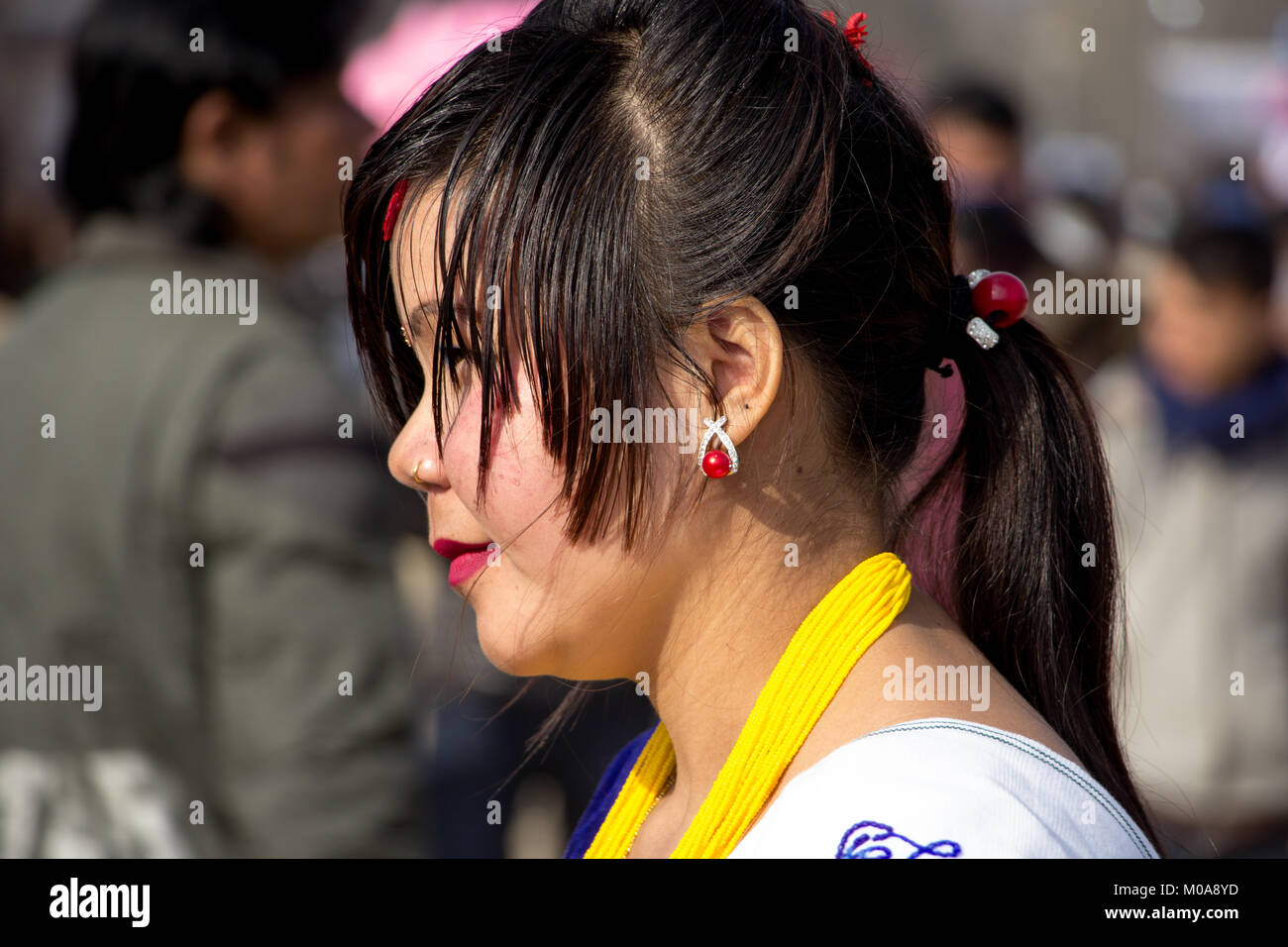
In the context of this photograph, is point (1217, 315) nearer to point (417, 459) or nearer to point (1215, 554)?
point (1215, 554)

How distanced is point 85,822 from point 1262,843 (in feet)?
10.5

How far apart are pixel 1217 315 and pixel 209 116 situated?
307 centimetres

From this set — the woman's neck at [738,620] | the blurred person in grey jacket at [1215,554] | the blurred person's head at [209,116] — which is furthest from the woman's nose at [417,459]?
the blurred person in grey jacket at [1215,554]

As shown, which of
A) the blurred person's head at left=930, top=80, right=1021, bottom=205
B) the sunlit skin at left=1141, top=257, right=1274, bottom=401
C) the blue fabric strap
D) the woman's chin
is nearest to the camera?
the woman's chin

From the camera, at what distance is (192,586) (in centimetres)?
251

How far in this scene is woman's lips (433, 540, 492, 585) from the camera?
1552mm

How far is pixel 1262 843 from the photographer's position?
3824mm

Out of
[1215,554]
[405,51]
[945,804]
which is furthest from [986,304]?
[405,51]

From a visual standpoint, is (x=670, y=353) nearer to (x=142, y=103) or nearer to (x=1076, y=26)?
(x=142, y=103)

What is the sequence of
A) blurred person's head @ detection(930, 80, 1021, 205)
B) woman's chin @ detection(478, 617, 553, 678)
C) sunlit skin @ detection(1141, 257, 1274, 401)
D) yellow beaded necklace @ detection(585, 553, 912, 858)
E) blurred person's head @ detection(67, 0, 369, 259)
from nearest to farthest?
yellow beaded necklace @ detection(585, 553, 912, 858) < woman's chin @ detection(478, 617, 553, 678) < blurred person's head @ detection(67, 0, 369, 259) < sunlit skin @ detection(1141, 257, 1274, 401) < blurred person's head @ detection(930, 80, 1021, 205)

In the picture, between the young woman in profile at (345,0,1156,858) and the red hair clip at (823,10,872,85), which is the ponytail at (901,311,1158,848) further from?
the red hair clip at (823,10,872,85)

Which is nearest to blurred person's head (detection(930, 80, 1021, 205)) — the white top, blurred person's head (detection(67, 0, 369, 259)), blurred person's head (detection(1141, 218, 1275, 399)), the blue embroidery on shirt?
blurred person's head (detection(1141, 218, 1275, 399))

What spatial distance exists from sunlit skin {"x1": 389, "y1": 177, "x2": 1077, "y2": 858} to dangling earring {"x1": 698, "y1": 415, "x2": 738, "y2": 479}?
1 cm

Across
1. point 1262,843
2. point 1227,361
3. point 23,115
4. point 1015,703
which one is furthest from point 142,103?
point 23,115
